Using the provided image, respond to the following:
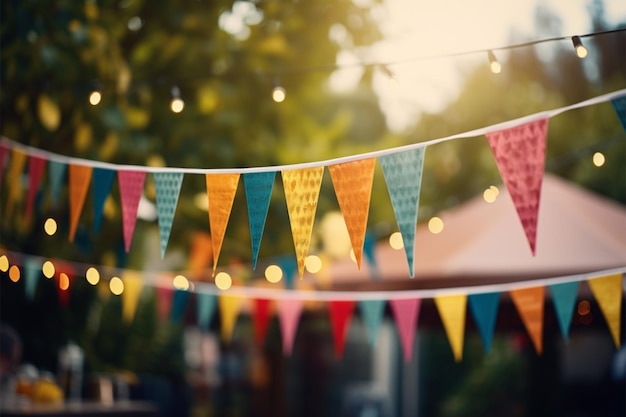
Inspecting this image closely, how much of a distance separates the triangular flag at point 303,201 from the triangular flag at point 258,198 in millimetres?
69

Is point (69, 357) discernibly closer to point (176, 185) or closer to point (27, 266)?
point (27, 266)

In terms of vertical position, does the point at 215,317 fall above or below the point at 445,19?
below

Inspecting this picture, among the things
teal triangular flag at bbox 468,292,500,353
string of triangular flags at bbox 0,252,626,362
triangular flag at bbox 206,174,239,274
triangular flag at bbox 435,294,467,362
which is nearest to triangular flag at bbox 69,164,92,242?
string of triangular flags at bbox 0,252,626,362

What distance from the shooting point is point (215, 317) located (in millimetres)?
7309

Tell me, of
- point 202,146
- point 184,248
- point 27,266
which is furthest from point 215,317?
point 27,266

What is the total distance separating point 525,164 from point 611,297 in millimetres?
1208

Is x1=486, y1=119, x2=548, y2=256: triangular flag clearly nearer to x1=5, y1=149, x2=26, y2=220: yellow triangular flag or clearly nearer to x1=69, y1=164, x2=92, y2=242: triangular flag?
x1=69, y1=164, x2=92, y2=242: triangular flag

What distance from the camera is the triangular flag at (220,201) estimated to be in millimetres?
2686

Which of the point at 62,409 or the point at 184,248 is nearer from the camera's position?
the point at 62,409

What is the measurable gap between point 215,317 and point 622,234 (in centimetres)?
371

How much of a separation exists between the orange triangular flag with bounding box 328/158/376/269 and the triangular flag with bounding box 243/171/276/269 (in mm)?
216

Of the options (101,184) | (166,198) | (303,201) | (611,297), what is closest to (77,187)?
(101,184)

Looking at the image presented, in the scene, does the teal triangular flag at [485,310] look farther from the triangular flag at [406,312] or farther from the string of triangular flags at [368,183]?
the string of triangular flags at [368,183]

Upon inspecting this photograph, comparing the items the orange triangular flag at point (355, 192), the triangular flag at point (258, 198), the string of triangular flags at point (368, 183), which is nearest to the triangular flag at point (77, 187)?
the string of triangular flags at point (368, 183)
